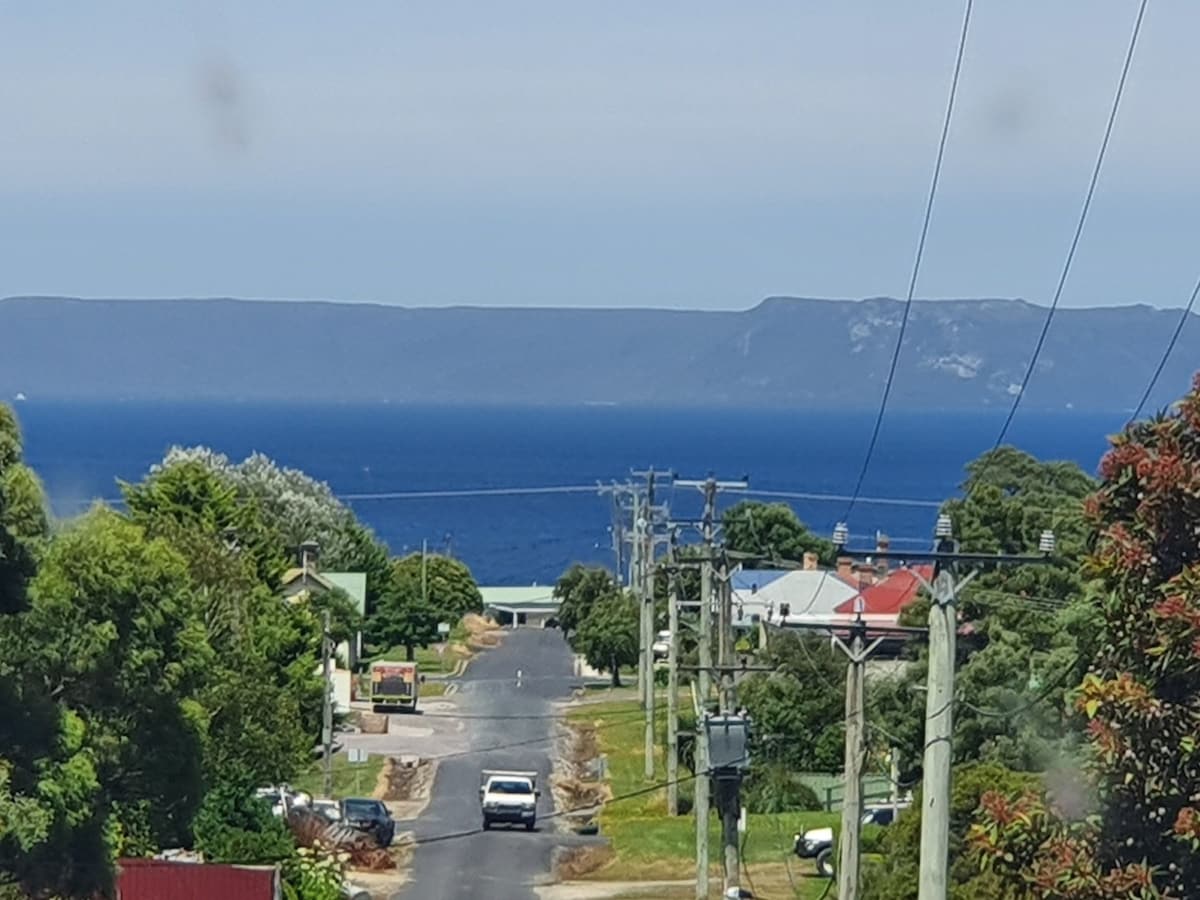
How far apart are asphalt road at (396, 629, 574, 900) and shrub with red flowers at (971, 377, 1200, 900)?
1084 inches

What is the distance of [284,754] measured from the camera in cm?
4925

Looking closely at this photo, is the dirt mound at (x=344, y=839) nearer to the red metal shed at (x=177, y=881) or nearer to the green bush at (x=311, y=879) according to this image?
the green bush at (x=311, y=879)

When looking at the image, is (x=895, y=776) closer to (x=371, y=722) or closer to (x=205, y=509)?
(x=205, y=509)

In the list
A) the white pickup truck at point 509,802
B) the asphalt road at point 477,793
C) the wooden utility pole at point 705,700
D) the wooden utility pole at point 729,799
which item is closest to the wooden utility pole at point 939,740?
the wooden utility pole at point 729,799

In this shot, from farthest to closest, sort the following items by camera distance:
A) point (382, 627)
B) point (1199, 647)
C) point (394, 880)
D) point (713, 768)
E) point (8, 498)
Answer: point (382, 627), point (394, 880), point (713, 768), point (8, 498), point (1199, 647)

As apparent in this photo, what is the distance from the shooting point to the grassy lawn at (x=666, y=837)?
4766cm

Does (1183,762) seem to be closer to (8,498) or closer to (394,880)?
(8,498)

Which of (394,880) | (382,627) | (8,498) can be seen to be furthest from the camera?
(382,627)

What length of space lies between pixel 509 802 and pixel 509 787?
0.57 metres

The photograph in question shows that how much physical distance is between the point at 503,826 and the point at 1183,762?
1548 inches

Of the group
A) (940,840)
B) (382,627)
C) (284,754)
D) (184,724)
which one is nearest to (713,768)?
(184,724)

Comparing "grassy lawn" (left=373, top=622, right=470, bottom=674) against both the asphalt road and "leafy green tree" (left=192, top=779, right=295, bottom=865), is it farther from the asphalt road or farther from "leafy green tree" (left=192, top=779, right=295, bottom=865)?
"leafy green tree" (left=192, top=779, right=295, bottom=865)

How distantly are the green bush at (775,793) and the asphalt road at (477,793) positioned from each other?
16.1 feet

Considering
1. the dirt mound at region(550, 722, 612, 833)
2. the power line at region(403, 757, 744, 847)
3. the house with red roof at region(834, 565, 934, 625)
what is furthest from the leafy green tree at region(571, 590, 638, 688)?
the power line at region(403, 757, 744, 847)
